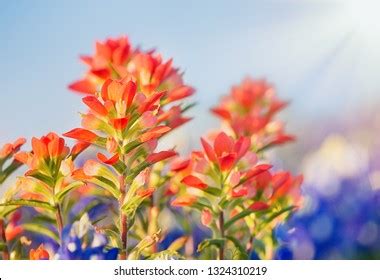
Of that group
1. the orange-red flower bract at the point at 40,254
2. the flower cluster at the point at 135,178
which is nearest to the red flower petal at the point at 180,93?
the flower cluster at the point at 135,178

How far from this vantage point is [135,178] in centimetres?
82

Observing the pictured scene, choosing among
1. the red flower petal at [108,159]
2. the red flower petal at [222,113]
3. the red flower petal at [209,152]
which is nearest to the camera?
the red flower petal at [108,159]

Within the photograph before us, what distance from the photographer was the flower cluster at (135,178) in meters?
0.81

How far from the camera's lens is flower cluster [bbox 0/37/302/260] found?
0.81m

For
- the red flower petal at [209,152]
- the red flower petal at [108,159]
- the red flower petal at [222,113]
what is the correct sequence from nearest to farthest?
the red flower petal at [108,159], the red flower petal at [209,152], the red flower petal at [222,113]

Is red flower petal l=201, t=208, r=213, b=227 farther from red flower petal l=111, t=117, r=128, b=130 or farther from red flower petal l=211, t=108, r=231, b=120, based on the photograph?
red flower petal l=211, t=108, r=231, b=120

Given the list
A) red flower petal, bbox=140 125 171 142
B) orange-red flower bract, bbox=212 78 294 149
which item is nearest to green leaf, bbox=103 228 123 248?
red flower petal, bbox=140 125 171 142

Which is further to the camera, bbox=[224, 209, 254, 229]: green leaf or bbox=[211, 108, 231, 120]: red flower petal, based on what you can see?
bbox=[211, 108, 231, 120]: red flower petal

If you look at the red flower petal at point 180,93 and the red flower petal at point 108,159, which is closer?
the red flower petal at point 108,159

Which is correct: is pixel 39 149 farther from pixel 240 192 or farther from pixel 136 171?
pixel 240 192

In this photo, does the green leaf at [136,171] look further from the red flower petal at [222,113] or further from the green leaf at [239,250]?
the red flower petal at [222,113]

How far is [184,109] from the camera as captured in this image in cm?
95
